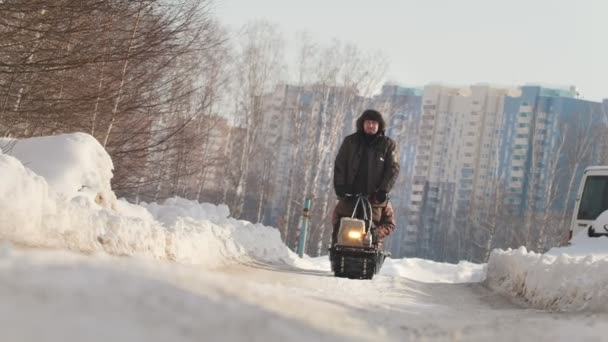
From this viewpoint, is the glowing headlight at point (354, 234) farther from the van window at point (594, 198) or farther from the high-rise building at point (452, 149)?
→ the high-rise building at point (452, 149)

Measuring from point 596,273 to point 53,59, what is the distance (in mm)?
8413

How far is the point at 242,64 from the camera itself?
5412cm

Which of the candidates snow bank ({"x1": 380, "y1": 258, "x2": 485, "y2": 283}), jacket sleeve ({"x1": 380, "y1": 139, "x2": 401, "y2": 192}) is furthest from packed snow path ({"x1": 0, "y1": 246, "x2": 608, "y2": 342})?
snow bank ({"x1": 380, "y1": 258, "x2": 485, "y2": 283})

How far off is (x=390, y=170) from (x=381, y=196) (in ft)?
1.21

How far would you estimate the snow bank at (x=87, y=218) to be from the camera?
30.9 feet

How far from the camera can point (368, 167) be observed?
483 inches

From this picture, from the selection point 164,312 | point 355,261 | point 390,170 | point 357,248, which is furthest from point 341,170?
point 164,312

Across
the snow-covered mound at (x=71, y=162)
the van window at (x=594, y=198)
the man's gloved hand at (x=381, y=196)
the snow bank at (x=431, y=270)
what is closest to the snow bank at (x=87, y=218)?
the snow-covered mound at (x=71, y=162)

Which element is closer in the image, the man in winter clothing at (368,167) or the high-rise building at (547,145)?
the man in winter clothing at (368,167)

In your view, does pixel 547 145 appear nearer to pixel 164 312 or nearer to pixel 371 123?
pixel 371 123

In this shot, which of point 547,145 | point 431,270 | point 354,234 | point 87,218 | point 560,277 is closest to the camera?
point 87,218

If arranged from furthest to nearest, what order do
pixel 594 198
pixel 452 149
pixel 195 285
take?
pixel 452 149, pixel 594 198, pixel 195 285

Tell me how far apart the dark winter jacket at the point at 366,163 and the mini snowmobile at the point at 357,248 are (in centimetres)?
21

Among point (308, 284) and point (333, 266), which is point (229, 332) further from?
point (333, 266)
